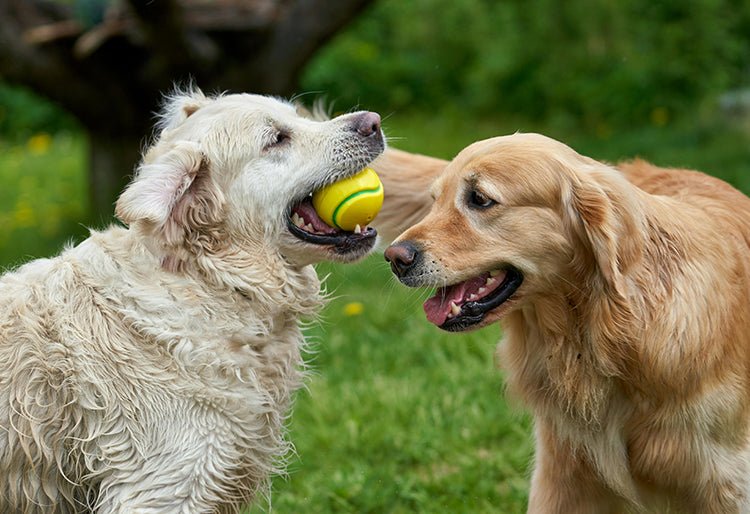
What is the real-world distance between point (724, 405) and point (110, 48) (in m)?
6.44

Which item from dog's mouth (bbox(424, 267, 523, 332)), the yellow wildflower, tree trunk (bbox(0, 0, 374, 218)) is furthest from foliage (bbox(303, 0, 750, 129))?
dog's mouth (bbox(424, 267, 523, 332))

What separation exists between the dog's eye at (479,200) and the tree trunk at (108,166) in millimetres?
5689

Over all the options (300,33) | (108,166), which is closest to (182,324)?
(300,33)

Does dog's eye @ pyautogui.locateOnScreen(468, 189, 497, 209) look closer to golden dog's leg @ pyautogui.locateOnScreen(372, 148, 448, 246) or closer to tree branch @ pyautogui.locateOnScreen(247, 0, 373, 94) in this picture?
golden dog's leg @ pyautogui.locateOnScreen(372, 148, 448, 246)

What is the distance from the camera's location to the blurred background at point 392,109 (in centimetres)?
529

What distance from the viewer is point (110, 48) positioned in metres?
8.63

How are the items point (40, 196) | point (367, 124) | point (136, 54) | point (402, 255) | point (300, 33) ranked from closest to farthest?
point (402, 255) → point (367, 124) → point (300, 33) → point (136, 54) → point (40, 196)

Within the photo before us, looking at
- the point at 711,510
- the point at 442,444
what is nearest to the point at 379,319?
the point at 442,444

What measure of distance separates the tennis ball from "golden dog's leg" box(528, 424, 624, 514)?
107cm

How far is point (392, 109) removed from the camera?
13.9 metres

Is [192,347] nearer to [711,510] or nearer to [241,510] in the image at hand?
[241,510]

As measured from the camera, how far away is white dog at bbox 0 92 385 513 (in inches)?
140

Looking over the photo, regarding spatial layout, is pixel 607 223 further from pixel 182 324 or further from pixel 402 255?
pixel 182 324

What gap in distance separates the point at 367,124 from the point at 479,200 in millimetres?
571
